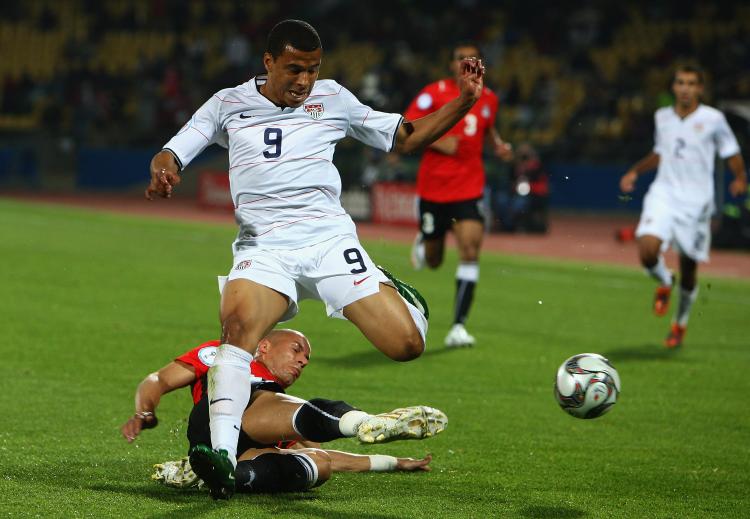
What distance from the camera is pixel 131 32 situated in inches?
1444

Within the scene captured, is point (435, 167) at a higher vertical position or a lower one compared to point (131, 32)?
lower

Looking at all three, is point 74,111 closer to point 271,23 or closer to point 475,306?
point 271,23

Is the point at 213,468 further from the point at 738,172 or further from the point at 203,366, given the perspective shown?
the point at 738,172

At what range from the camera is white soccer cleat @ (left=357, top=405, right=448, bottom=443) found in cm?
492

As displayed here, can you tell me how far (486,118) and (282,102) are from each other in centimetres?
520

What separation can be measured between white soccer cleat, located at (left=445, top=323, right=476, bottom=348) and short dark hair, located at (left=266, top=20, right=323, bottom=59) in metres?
5.07

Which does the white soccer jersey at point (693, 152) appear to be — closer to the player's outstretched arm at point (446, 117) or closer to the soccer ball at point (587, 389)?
the soccer ball at point (587, 389)

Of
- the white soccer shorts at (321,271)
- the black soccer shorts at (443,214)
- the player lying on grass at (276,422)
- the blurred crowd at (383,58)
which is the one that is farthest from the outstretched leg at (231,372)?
the blurred crowd at (383,58)

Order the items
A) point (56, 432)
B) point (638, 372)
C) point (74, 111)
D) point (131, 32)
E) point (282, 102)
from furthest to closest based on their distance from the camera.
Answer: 1. point (131, 32)
2. point (74, 111)
3. point (638, 372)
4. point (56, 432)
5. point (282, 102)

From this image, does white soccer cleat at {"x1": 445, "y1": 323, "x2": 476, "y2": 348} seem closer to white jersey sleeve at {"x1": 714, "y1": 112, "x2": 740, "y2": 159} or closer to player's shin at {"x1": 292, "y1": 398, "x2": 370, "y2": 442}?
white jersey sleeve at {"x1": 714, "y1": 112, "x2": 740, "y2": 159}

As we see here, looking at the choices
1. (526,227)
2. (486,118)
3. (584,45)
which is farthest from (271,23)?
(486,118)

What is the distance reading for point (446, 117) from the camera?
19.1ft

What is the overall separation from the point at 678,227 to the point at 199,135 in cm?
615

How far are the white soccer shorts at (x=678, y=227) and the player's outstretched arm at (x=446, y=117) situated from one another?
17.0 ft
